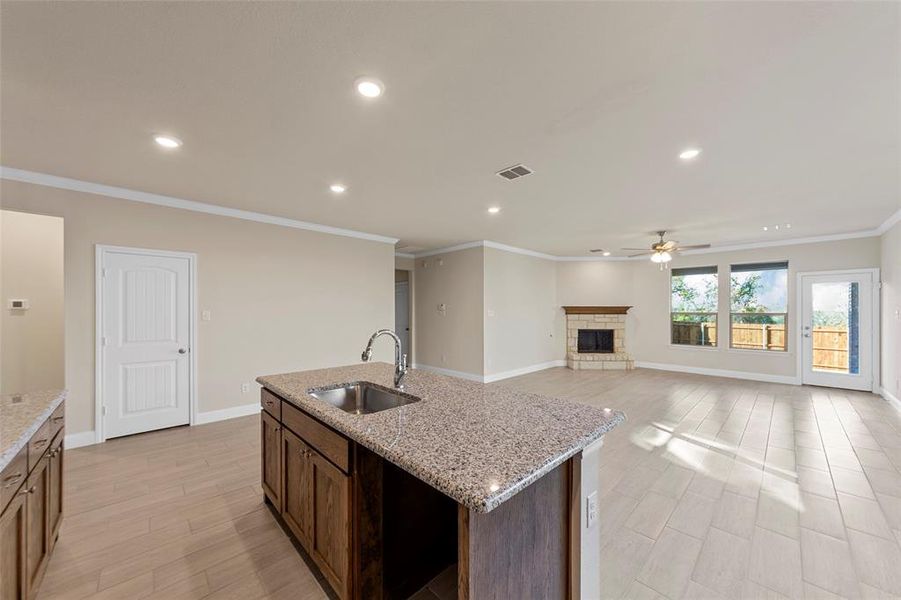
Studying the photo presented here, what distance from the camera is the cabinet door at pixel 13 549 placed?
1.26 metres

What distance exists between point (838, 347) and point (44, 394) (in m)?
9.43

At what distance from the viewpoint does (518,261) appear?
7.16 metres

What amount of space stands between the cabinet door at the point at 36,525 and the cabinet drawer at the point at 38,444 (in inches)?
1.6

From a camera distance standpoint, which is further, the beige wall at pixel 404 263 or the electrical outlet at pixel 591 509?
the beige wall at pixel 404 263

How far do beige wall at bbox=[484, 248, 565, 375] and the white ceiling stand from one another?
302cm

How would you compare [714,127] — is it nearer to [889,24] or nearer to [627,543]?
[889,24]

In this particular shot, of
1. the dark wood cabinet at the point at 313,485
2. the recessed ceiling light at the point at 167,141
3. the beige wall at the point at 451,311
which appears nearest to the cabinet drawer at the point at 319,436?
the dark wood cabinet at the point at 313,485

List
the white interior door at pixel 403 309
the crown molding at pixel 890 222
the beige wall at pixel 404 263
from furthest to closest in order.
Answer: the white interior door at pixel 403 309
the beige wall at pixel 404 263
the crown molding at pixel 890 222

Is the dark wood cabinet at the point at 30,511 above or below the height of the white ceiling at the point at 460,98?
below

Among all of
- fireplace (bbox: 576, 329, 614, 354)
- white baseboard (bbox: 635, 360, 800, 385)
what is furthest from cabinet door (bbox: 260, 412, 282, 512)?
white baseboard (bbox: 635, 360, 800, 385)

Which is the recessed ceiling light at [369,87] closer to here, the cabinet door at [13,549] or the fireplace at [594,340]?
the cabinet door at [13,549]

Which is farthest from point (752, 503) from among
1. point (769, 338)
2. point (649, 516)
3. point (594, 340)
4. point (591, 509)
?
point (594, 340)

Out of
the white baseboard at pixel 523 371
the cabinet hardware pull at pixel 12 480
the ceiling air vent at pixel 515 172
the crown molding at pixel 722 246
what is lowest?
the white baseboard at pixel 523 371

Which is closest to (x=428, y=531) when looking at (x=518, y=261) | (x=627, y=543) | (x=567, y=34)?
(x=627, y=543)
